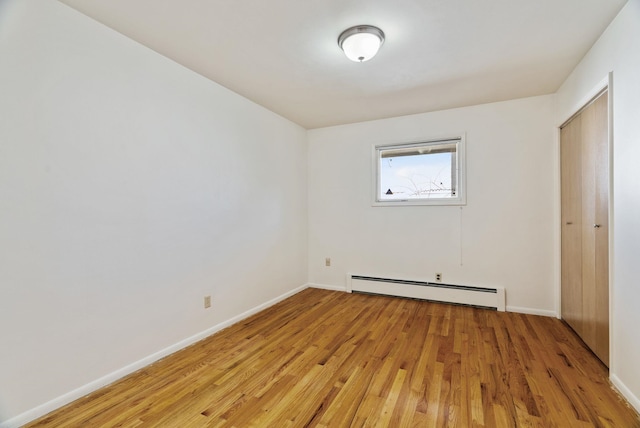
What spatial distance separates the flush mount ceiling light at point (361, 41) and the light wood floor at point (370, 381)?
7.66 ft

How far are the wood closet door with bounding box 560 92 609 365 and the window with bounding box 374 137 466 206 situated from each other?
103 cm

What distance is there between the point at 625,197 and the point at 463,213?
1.80 m

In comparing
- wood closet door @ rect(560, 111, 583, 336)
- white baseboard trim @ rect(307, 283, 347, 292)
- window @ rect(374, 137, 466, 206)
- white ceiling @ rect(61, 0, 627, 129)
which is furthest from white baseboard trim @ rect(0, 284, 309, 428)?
wood closet door @ rect(560, 111, 583, 336)

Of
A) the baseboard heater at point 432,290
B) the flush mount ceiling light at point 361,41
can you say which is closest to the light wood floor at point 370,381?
the baseboard heater at point 432,290

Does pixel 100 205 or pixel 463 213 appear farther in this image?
pixel 463 213

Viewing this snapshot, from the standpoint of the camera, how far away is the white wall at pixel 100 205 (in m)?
1.56

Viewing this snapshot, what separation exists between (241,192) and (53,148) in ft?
5.34

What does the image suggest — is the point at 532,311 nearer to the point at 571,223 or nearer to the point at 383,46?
the point at 571,223

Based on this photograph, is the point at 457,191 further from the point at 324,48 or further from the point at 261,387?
the point at 261,387

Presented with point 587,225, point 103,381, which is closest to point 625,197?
point 587,225

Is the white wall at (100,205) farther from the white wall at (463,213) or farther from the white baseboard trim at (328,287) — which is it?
the white wall at (463,213)

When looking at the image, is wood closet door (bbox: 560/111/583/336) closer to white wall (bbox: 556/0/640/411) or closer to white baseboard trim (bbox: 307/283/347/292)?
white wall (bbox: 556/0/640/411)

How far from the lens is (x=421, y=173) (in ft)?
12.6

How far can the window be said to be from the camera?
3.62m
